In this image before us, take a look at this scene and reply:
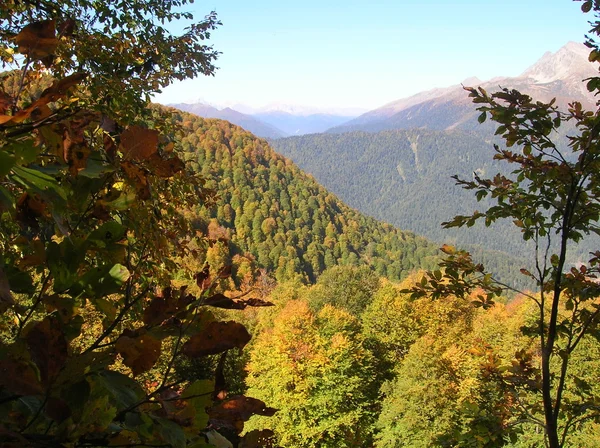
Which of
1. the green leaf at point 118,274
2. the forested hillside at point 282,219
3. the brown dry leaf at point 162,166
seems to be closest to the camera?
the green leaf at point 118,274

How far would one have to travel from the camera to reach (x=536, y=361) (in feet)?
52.4

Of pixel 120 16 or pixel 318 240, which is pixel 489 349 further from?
pixel 318 240

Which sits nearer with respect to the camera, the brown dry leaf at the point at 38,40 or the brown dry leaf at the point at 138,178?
the brown dry leaf at the point at 38,40

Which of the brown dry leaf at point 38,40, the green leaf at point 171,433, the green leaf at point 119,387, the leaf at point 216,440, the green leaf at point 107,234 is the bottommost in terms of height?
the leaf at point 216,440

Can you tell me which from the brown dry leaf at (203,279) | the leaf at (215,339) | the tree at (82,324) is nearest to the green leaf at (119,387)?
the tree at (82,324)

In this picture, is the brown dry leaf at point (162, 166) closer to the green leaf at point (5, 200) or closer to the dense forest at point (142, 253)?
the dense forest at point (142, 253)

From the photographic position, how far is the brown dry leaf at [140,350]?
2.27 ft

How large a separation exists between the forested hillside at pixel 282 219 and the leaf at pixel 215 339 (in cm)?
6589

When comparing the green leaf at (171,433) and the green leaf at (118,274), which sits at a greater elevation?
the green leaf at (118,274)

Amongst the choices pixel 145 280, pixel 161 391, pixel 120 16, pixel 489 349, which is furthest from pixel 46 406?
pixel 120 16

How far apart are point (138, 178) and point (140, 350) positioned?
58 centimetres

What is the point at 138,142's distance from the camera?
0.90 meters

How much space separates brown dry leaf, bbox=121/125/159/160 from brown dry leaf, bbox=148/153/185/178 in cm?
24

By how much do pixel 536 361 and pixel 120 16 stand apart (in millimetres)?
17006
